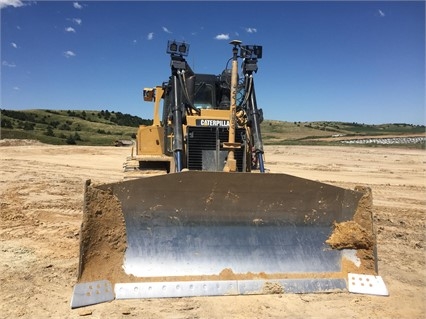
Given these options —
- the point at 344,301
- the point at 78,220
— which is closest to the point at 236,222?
the point at 344,301

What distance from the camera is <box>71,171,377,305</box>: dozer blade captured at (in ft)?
13.4

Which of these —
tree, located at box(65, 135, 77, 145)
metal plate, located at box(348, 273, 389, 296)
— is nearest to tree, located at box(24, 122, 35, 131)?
tree, located at box(65, 135, 77, 145)

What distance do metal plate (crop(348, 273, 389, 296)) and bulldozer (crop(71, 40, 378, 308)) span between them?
A: 0.03 metres

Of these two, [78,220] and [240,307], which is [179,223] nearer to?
[240,307]

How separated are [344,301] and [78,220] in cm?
472

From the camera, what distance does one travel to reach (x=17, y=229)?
6395 mm

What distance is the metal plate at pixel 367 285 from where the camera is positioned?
Result: 13.9 feet

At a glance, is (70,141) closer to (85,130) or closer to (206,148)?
(85,130)

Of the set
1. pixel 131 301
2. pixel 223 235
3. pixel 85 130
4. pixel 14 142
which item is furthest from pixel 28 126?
pixel 131 301

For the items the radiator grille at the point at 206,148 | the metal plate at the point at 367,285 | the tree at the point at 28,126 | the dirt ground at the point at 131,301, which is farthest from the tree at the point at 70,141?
the metal plate at the point at 367,285

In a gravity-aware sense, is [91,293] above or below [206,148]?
below

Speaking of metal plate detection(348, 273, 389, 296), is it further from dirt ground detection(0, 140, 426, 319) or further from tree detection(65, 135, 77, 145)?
tree detection(65, 135, 77, 145)

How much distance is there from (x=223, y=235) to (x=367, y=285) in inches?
62.4

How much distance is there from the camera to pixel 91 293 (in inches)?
153
